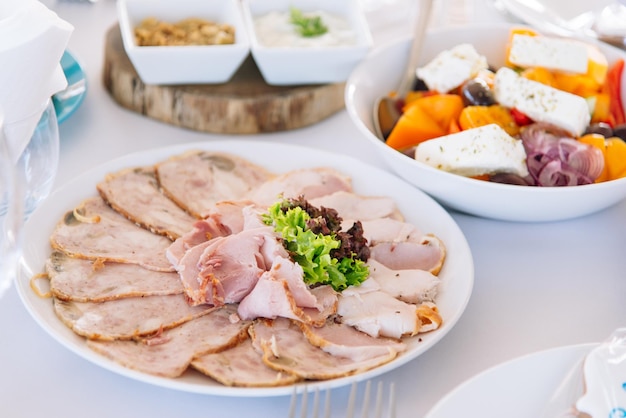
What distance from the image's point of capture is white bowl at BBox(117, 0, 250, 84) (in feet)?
6.58

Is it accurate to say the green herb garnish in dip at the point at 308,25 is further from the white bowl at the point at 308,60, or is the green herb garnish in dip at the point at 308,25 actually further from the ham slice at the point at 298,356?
the ham slice at the point at 298,356

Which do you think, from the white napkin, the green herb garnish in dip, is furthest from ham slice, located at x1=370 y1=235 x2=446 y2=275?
the green herb garnish in dip

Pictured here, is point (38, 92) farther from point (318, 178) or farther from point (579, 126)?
point (579, 126)

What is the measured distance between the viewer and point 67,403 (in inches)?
52.6

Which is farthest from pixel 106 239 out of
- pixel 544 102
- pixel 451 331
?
pixel 544 102

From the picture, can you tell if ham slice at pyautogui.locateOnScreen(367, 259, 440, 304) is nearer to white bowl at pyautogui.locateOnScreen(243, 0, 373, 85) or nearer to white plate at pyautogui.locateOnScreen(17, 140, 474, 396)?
white plate at pyautogui.locateOnScreen(17, 140, 474, 396)

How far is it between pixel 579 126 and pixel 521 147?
19 cm

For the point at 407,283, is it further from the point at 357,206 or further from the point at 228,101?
the point at 228,101

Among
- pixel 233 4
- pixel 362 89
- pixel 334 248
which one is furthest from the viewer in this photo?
pixel 233 4

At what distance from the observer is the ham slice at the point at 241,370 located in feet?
4.15

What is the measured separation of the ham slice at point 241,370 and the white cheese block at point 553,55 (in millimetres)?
1082

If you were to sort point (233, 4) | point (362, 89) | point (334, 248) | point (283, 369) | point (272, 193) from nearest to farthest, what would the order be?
Answer: point (283, 369) < point (334, 248) < point (272, 193) < point (362, 89) < point (233, 4)

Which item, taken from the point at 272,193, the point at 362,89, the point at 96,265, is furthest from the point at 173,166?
the point at 362,89

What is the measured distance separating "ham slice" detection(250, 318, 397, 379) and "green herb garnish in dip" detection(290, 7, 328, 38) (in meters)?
1.05
